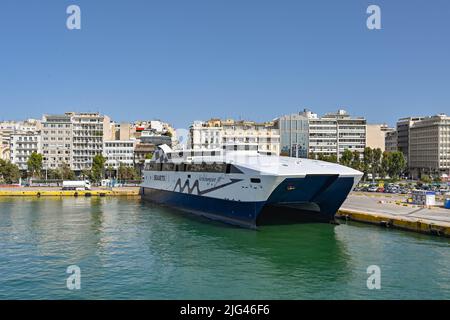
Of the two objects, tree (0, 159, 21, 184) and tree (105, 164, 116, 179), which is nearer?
tree (0, 159, 21, 184)

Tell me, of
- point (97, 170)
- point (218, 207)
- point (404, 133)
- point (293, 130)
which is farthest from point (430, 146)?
point (218, 207)

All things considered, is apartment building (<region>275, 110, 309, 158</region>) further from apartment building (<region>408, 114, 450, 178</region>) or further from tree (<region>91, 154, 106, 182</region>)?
tree (<region>91, 154, 106, 182</region>)

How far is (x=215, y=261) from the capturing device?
77.3 ft

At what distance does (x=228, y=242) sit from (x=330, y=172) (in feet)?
31.7

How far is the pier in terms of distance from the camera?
31116 mm

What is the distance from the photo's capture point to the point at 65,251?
25.9 metres

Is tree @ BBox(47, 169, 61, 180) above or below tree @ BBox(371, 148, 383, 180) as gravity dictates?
below

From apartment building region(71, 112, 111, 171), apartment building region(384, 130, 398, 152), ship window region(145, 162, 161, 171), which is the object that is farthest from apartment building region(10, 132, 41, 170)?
apartment building region(384, 130, 398, 152)

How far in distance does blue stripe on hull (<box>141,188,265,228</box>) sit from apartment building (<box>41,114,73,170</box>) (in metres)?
61.9

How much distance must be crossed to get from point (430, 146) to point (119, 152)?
83.5 m

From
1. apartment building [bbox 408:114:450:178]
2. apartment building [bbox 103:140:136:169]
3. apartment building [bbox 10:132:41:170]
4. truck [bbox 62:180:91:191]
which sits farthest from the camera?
apartment building [bbox 408:114:450:178]

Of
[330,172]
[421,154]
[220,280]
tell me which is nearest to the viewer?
[220,280]
